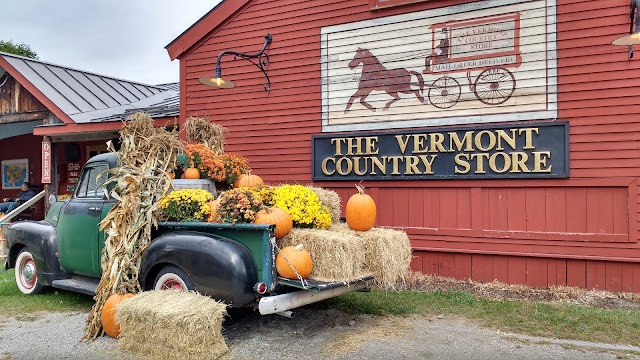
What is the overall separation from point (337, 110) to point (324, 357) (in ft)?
16.5

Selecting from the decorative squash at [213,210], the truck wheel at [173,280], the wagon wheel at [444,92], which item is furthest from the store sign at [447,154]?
the truck wheel at [173,280]

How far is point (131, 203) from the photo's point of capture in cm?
525

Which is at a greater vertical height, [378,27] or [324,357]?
[378,27]

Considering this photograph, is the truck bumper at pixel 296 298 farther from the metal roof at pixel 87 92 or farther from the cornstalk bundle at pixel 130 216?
the metal roof at pixel 87 92

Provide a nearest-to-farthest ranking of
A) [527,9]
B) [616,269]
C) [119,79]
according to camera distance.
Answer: [616,269] < [527,9] < [119,79]

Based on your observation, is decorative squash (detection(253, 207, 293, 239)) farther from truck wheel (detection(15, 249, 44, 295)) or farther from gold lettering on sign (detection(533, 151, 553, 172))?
gold lettering on sign (detection(533, 151, 553, 172))

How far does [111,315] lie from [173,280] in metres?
0.71

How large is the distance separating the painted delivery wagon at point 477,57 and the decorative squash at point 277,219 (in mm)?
4033

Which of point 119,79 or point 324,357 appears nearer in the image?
point 324,357

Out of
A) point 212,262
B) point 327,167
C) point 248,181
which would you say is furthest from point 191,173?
point 327,167

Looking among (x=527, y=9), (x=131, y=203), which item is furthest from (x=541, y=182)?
(x=131, y=203)

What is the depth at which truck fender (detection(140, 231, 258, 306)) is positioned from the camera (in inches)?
175

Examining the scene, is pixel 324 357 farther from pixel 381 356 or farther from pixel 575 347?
pixel 575 347

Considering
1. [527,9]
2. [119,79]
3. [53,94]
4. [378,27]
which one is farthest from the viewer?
[119,79]
